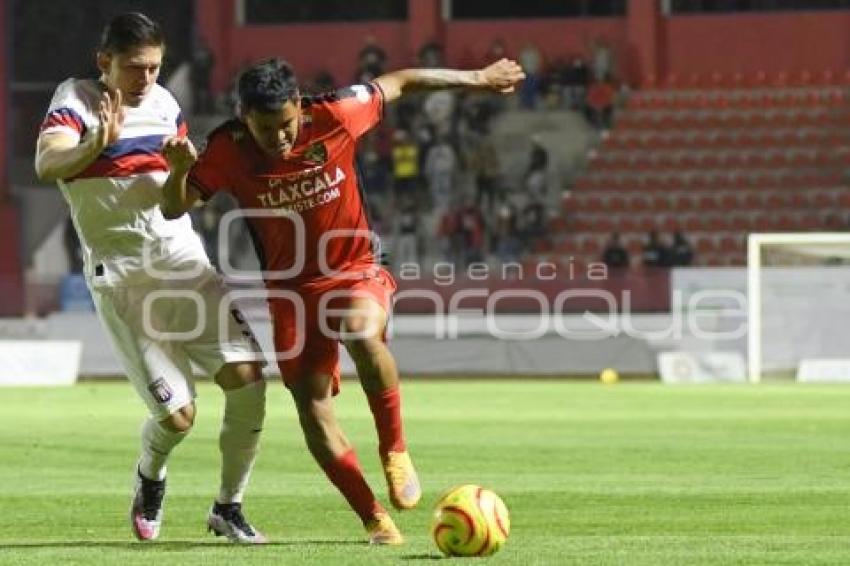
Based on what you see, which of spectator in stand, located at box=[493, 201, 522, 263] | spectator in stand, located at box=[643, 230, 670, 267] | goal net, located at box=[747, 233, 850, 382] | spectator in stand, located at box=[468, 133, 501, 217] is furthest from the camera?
spectator in stand, located at box=[468, 133, 501, 217]

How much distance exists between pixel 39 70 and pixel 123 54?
104ft

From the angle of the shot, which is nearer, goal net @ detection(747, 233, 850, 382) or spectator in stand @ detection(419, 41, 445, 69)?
goal net @ detection(747, 233, 850, 382)

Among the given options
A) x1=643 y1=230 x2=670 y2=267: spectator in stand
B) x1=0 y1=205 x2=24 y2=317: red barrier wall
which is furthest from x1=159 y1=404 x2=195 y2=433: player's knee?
x1=0 y1=205 x2=24 y2=317: red barrier wall

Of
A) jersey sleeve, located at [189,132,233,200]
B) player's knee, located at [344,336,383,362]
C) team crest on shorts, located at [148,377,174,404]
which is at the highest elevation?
jersey sleeve, located at [189,132,233,200]

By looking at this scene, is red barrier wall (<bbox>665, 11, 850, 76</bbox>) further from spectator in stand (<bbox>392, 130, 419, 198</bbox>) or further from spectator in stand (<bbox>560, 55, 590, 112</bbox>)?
spectator in stand (<bbox>392, 130, 419, 198</bbox>)

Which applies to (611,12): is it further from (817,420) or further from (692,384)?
(817,420)

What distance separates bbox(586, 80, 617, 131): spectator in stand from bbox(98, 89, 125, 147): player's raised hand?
90.3ft

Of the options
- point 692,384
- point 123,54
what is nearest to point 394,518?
point 123,54

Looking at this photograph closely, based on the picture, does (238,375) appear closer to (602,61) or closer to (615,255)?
(615,255)

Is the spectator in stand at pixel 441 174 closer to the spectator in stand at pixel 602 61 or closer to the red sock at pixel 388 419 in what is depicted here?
the spectator in stand at pixel 602 61

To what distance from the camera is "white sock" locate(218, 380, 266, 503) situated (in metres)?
9.41

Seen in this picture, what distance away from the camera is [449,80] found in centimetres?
924

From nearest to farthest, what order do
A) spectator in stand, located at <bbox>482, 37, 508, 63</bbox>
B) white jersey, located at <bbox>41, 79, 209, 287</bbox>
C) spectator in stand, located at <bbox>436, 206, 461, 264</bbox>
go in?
white jersey, located at <bbox>41, 79, 209, 287</bbox>, spectator in stand, located at <bbox>436, 206, 461, 264</bbox>, spectator in stand, located at <bbox>482, 37, 508, 63</bbox>

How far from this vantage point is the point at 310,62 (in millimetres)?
38969
